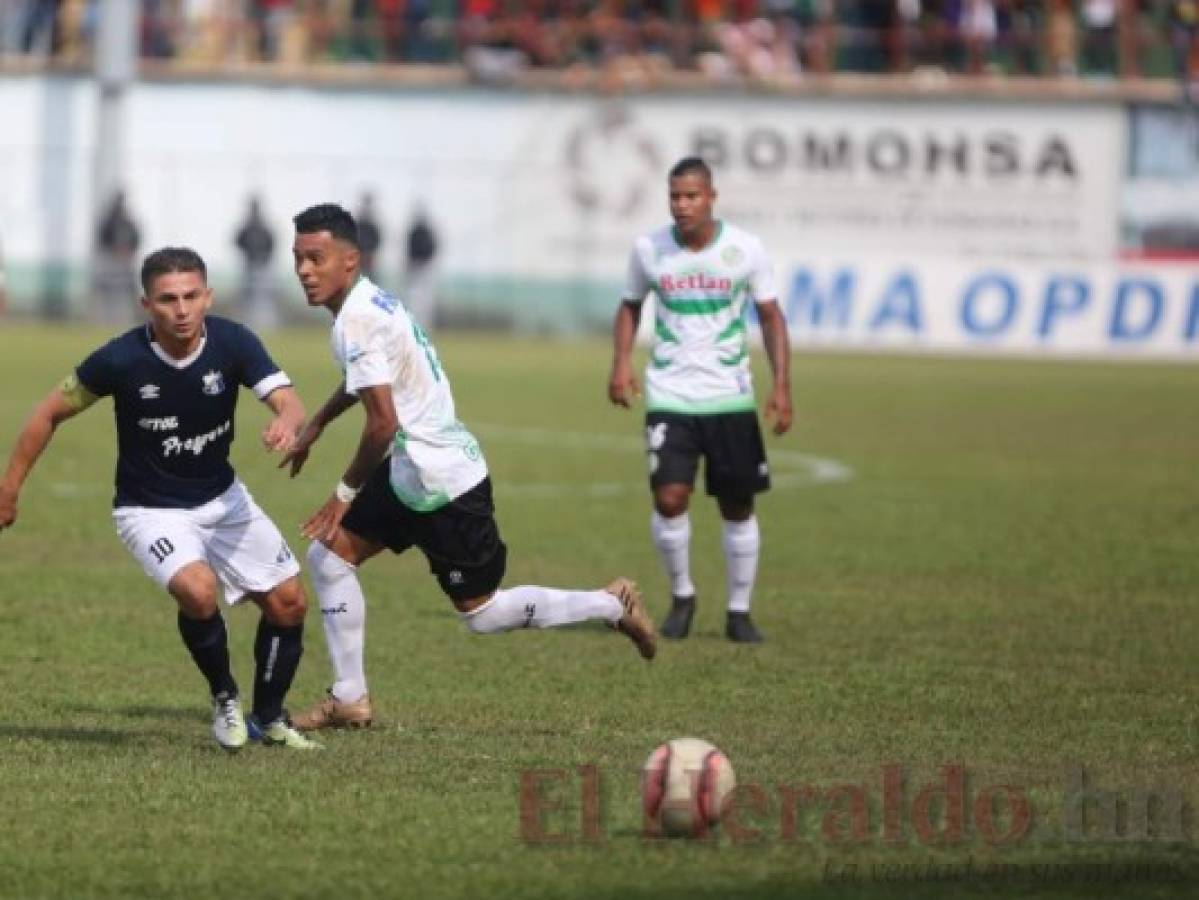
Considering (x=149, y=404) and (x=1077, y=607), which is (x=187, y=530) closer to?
(x=149, y=404)

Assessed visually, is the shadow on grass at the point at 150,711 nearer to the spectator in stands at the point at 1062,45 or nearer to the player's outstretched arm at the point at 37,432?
the player's outstretched arm at the point at 37,432

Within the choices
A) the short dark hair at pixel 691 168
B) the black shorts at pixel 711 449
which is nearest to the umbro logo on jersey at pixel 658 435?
the black shorts at pixel 711 449

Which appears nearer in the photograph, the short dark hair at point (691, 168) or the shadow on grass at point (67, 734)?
the shadow on grass at point (67, 734)

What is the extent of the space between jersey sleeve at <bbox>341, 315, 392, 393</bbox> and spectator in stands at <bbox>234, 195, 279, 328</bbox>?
3684 centimetres

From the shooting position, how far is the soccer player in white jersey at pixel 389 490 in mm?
9719

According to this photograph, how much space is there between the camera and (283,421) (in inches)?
374

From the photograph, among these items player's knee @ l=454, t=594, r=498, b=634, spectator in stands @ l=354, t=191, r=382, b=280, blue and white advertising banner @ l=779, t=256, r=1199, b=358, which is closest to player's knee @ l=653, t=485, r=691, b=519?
player's knee @ l=454, t=594, r=498, b=634

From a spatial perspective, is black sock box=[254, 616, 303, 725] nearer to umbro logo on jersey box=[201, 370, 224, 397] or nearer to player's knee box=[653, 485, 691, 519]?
umbro logo on jersey box=[201, 370, 224, 397]

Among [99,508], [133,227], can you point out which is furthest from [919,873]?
[133,227]

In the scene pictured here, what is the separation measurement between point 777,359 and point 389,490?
3856mm

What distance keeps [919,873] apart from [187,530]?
10.9 ft

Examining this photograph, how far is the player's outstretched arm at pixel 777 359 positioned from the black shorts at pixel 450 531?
143 inches

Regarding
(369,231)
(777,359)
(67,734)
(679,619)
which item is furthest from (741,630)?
(369,231)

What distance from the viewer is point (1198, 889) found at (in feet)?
24.4
